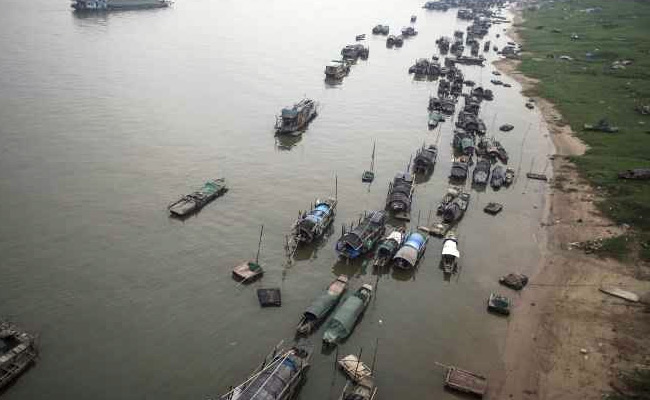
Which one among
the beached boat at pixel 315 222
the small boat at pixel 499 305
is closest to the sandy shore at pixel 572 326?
the small boat at pixel 499 305

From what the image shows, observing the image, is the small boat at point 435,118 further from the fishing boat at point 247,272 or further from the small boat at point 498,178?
the fishing boat at point 247,272

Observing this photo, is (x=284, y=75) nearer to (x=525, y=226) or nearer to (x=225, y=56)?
(x=225, y=56)

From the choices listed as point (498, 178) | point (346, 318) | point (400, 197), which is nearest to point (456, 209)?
point (400, 197)

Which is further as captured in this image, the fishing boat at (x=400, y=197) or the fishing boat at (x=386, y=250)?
the fishing boat at (x=400, y=197)

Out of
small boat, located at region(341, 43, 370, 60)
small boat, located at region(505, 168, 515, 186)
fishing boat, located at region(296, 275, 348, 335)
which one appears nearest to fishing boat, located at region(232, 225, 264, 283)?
fishing boat, located at region(296, 275, 348, 335)

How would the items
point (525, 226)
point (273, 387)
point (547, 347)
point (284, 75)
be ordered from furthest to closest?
1. point (284, 75)
2. point (525, 226)
3. point (547, 347)
4. point (273, 387)

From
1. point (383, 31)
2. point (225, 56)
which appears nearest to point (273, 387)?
point (225, 56)
